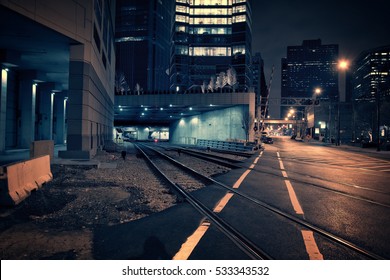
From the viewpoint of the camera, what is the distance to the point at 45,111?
2978 centimetres

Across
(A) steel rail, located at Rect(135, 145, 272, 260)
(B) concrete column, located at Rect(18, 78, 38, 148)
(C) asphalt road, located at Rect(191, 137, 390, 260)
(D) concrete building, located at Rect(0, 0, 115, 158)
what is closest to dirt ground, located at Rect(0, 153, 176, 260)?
(A) steel rail, located at Rect(135, 145, 272, 260)

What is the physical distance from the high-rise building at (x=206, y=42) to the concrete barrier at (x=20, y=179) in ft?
327

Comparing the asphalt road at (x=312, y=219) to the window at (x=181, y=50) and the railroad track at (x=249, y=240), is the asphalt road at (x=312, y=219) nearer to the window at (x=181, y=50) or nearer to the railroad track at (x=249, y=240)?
the railroad track at (x=249, y=240)

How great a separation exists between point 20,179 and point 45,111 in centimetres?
2658

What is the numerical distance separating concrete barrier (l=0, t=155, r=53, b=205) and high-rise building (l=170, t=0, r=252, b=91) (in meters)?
99.8

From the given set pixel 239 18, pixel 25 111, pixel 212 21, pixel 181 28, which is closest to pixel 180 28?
pixel 181 28

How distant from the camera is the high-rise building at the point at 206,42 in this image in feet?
345

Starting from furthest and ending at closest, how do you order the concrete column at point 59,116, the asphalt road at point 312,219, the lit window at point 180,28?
1. the lit window at point 180,28
2. the concrete column at point 59,116
3. the asphalt road at point 312,219

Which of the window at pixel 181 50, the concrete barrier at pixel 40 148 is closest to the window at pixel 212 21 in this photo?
the window at pixel 181 50

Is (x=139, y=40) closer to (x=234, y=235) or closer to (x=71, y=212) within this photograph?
(x=71, y=212)

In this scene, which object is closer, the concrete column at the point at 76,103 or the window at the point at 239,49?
the concrete column at the point at 76,103

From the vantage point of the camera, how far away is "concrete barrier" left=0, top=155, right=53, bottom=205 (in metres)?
6.22

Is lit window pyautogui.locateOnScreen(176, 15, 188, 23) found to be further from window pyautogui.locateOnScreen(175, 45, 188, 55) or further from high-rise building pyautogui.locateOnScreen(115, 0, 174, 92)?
high-rise building pyautogui.locateOnScreen(115, 0, 174, 92)
